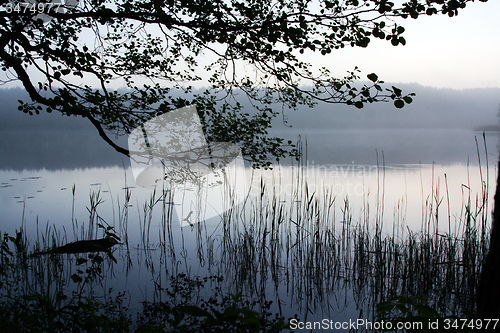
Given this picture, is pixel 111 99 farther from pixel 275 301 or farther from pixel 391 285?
pixel 391 285

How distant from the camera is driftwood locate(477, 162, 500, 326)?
47.3 inches

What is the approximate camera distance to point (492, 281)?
1.22 metres

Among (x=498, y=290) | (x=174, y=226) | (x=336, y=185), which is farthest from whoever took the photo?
(x=336, y=185)

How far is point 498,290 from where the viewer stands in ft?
3.95

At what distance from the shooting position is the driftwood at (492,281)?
120cm

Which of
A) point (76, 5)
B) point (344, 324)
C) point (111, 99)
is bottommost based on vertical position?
point (344, 324)

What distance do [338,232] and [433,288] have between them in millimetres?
1561

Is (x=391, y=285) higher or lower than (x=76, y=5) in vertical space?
lower

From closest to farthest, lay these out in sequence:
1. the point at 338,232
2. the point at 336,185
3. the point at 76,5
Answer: the point at 76,5
the point at 338,232
the point at 336,185

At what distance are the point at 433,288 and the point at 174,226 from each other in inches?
148

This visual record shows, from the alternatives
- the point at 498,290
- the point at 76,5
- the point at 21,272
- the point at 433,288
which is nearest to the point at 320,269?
the point at 433,288

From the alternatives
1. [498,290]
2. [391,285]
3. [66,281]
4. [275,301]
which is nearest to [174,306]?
[275,301]

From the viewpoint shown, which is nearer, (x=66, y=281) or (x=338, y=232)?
(x=66, y=281)

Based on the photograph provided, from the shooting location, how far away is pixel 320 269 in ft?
11.3
